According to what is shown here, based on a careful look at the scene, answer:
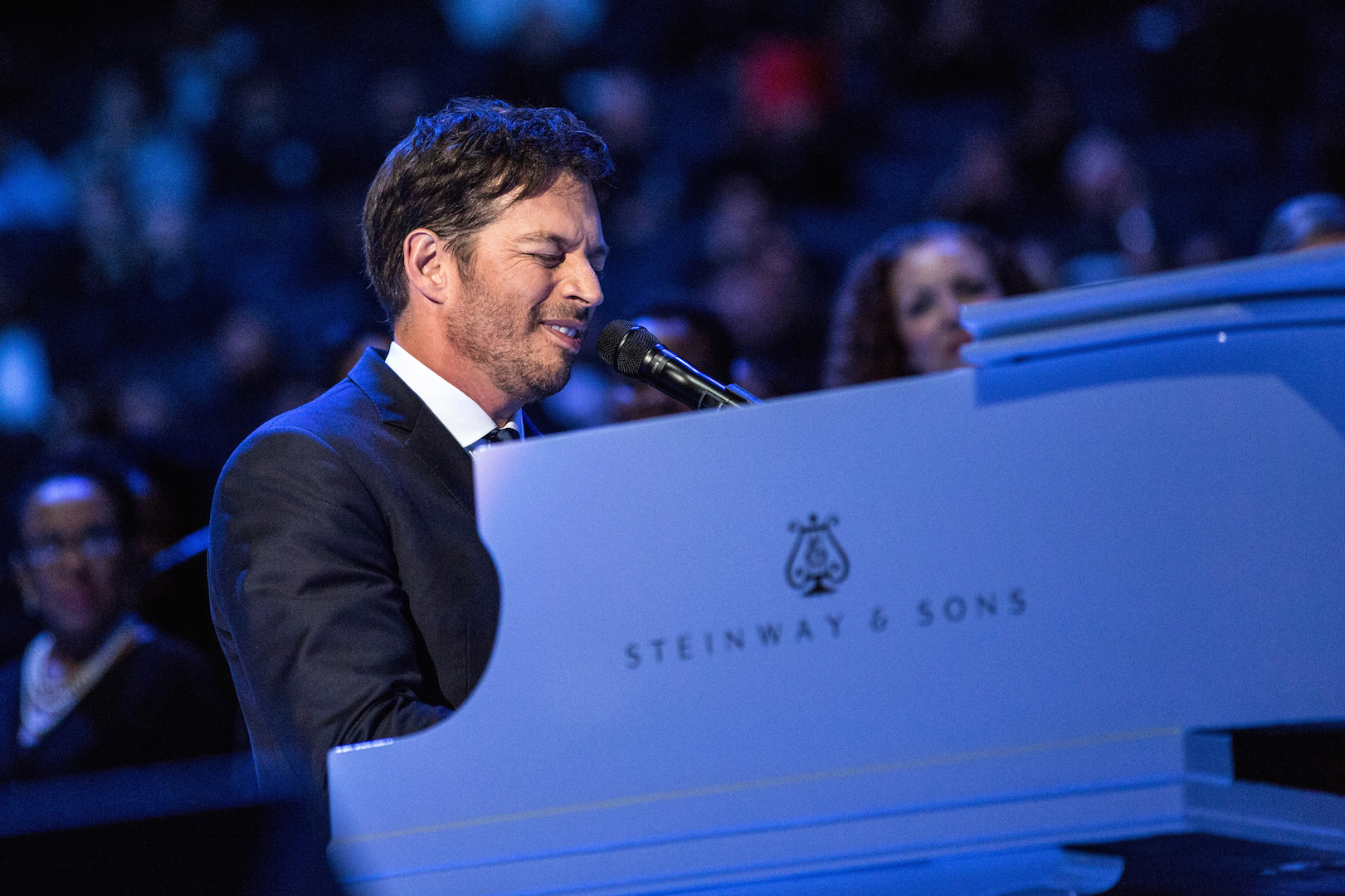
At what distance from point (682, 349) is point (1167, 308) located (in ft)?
7.86

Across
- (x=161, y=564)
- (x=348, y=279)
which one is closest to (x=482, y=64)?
(x=348, y=279)

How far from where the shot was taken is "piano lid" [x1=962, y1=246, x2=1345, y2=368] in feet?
4.25

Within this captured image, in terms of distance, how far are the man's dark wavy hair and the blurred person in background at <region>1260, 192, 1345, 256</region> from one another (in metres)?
2.43

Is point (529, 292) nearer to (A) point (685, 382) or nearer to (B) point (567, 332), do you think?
(B) point (567, 332)

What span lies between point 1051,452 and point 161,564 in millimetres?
3108

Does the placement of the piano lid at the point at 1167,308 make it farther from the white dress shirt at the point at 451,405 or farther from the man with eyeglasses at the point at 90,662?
the man with eyeglasses at the point at 90,662

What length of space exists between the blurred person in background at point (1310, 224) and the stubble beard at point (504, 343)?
252cm

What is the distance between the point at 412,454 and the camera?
2027 mm

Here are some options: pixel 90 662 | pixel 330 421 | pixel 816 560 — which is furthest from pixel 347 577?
Result: pixel 90 662

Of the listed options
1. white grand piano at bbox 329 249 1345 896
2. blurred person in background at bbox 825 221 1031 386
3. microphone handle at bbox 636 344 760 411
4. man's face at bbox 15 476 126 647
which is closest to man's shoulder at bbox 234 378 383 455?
microphone handle at bbox 636 344 760 411

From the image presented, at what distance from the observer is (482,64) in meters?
8.87

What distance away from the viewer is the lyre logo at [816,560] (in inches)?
53.7

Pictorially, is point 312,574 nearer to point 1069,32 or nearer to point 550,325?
point 550,325

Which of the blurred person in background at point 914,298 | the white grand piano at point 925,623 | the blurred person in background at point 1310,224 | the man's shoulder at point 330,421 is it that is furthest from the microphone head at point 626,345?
the blurred person in background at point 1310,224
